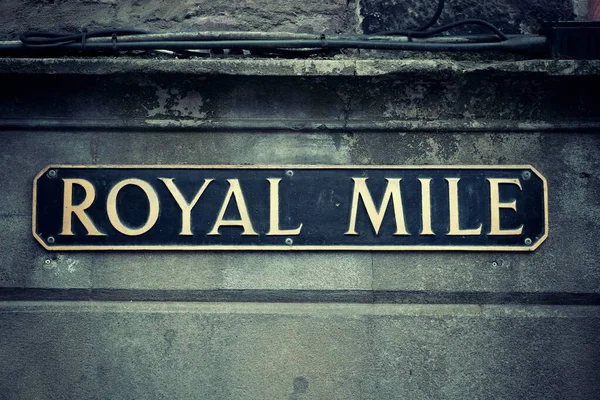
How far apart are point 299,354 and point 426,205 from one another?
3.09ft


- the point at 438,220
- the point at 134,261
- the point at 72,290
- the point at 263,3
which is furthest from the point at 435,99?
the point at 72,290

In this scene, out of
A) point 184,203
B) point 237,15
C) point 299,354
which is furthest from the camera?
point 237,15

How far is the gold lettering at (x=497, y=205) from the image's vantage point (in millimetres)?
3254

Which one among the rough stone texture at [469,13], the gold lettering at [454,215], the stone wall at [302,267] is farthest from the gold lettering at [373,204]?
the rough stone texture at [469,13]

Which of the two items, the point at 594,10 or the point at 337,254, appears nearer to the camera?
the point at 337,254

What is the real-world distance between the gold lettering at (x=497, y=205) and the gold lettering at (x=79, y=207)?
74.7 inches

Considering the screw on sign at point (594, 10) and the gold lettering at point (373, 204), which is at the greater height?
the screw on sign at point (594, 10)

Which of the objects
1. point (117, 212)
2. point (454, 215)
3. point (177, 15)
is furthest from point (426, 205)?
point (177, 15)

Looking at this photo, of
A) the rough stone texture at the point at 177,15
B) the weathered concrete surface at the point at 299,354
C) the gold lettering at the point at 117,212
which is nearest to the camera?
the weathered concrete surface at the point at 299,354

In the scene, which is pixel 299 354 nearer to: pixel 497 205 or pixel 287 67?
pixel 497 205

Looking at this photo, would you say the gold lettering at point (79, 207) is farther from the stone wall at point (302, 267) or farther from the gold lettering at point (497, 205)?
the gold lettering at point (497, 205)

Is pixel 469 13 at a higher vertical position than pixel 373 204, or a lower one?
higher

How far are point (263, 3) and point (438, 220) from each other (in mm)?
1449

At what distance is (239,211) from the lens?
3.27 m
